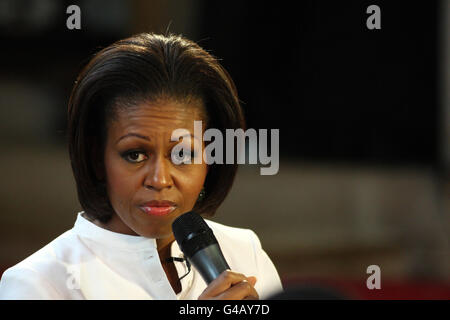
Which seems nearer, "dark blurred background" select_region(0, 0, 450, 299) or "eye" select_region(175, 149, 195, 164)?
"eye" select_region(175, 149, 195, 164)

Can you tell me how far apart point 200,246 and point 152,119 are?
18 cm

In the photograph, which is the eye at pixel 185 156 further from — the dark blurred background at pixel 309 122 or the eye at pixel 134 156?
the dark blurred background at pixel 309 122

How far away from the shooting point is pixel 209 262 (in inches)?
31.7

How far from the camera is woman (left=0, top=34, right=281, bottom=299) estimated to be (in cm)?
90

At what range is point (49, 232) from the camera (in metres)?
1.78

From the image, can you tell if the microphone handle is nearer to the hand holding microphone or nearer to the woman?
the hand holding microphone

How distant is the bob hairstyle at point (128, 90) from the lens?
2.95 feet

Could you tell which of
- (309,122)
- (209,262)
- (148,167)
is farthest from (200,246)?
(309,122)

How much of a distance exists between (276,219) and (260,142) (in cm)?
173

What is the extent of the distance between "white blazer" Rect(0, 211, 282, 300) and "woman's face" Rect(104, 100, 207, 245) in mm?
37

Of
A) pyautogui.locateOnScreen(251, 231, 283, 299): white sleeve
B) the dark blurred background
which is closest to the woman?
pyautogui.locateOnScreen(251, 231, 283, 299): white sleeve

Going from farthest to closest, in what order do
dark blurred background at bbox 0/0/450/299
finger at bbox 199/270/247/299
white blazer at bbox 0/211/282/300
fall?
1. dark blurred background at bbox 0/0/450/299
2. white blazer at bbox 0/211/282/300
3. finger at bbox 199/270/247/299

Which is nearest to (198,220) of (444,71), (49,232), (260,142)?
(260,142)

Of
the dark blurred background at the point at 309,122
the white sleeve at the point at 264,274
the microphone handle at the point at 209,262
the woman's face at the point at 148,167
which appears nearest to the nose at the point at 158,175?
the woman's face at the point at 148,167
